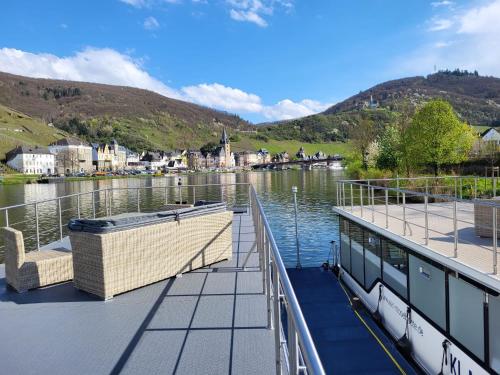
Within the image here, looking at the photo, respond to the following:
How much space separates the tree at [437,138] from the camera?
31.3 metres

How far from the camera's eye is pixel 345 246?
1127cm

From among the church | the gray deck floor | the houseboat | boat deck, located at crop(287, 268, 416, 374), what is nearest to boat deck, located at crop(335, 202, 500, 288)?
the houseboat

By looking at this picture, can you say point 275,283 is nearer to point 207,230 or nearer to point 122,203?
point 207,230

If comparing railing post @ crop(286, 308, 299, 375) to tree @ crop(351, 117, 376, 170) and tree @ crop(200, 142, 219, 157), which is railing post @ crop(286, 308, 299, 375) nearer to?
tree @ crop(351, 117, 376, 170)

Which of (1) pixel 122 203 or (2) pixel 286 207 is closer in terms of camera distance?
(2) pixel 286 207

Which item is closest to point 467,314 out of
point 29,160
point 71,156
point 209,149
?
point 29,160

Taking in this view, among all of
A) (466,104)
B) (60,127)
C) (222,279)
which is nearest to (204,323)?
(222,279)

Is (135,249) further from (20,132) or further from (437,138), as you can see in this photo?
(20,132)

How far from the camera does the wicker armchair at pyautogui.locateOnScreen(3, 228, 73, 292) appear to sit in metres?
5.11

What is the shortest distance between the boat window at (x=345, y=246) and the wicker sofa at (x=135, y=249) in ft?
19.7

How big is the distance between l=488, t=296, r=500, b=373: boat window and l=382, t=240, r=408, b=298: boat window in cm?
227

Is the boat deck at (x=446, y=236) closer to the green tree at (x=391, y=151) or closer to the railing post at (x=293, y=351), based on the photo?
the railing post at (x=293, y=351)

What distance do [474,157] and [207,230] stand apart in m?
34.3

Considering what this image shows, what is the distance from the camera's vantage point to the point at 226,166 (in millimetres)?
170250
